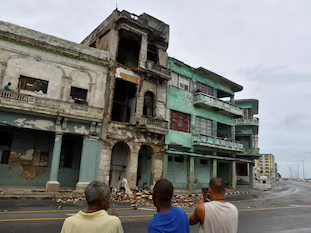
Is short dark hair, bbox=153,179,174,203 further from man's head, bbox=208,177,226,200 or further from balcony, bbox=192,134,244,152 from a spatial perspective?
balcony, bbox=192,134,244,152

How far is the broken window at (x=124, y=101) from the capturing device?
22078 mm

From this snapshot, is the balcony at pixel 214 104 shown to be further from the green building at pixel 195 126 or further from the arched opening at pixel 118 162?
the arched opening at pixel 118 162

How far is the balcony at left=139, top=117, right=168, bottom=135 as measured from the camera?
20.3m

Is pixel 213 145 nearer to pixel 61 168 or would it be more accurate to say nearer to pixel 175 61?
pixel 175 61

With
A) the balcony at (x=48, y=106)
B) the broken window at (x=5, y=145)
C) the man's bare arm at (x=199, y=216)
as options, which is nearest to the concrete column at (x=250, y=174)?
the balcony at (x=48, y=106)

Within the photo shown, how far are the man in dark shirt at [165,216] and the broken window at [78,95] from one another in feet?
55.2

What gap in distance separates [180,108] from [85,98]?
968 cm

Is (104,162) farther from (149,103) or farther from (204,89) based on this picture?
(204,89)

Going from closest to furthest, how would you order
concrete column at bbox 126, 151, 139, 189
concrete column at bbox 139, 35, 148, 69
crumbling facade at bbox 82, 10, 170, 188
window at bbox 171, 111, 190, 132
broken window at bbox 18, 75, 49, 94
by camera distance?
broken window at bbox 18, 75, 49, 94 → concrete column at bbox 126, 151, 139, 189 → crumbling facade at bbox 82, 10, 170, 188 → concrete column at bbox 139, 35, 148, 69 → window at bbox 171, 111, 190, 132

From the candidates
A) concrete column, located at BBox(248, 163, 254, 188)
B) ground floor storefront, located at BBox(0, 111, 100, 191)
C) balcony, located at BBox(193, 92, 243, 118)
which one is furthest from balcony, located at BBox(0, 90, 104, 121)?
concrete column, located at BBox(248, 163, 254, 188)

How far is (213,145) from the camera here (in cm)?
2548

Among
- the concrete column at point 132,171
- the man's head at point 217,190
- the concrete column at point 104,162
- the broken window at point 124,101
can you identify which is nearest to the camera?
the man's head at point 217,190

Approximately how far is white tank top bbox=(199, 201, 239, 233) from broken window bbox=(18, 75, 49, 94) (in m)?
16.6

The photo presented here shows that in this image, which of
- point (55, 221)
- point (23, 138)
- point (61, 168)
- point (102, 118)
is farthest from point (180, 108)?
point (55, 221)
